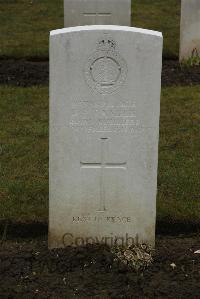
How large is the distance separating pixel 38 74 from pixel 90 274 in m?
5.59

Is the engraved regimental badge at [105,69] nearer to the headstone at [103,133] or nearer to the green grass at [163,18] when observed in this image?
the headstone at [103,133]

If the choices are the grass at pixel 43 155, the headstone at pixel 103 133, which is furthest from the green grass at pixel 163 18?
the headstone at pixel 103 133

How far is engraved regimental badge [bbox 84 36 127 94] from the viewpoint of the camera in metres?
4.32

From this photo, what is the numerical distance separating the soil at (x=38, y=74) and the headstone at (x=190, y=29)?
253 mm

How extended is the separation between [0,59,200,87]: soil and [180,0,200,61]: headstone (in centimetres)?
25

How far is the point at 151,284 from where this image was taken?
4.30 m

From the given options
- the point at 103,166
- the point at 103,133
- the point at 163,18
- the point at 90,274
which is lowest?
the point at 90,274

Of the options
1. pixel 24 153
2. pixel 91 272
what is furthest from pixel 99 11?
pixel 91 272

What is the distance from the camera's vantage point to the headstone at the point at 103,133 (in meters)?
4.31

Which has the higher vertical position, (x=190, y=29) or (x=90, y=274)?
(x=190, y=29)

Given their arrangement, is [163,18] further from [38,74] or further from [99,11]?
[38,74]

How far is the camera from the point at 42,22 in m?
13.1

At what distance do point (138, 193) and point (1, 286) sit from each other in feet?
3.49

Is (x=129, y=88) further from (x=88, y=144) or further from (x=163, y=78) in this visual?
(x=163, y=78)
